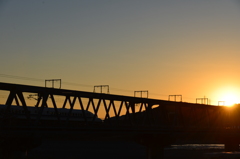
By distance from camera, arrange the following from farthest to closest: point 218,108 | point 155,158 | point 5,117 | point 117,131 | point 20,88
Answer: point 218,108 < point 155,158 < point 117,131 < point 20,88 < point 5,117

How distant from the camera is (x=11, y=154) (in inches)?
2621

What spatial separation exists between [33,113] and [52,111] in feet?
20.5

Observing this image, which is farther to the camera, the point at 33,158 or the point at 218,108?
the point at 218,108

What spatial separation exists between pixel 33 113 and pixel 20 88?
27.1 metres

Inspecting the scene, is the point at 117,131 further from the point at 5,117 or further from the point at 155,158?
the point at 5,117

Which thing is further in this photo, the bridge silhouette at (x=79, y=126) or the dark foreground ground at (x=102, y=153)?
the dark foreground ground at (x=102, y=153)

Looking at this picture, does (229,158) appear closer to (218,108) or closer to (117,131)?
(117,131)

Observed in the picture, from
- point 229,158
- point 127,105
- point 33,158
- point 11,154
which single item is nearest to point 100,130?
point 127,105

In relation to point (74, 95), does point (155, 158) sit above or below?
below

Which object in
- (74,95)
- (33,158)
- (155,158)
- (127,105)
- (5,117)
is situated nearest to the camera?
(5,117)

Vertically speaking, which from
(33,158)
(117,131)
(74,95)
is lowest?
(33,158)

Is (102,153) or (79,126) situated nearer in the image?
(79,126)

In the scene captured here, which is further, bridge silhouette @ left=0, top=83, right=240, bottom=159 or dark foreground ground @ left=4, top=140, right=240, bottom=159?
dark foreground ground @ left=4, top=140, right=240, bottom=159

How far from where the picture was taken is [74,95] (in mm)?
75625
